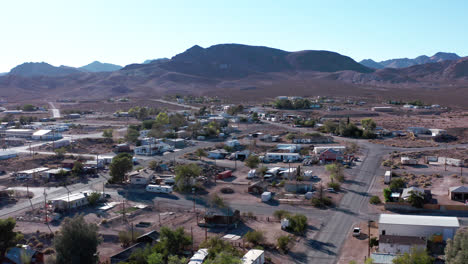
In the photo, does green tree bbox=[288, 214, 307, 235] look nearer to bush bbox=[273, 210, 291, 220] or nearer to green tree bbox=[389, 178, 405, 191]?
bush bbox=[273, 210, 291, 220]

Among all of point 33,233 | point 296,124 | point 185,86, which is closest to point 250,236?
point 33,233

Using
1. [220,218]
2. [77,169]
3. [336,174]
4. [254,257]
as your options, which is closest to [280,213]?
[220,218]

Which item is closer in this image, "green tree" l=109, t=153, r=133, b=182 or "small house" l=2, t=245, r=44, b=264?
"small house" l=2, t=245, r=44, b=264

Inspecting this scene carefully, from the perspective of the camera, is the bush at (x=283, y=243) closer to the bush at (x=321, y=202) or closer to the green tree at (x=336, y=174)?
the bush at (x=321, y=202)

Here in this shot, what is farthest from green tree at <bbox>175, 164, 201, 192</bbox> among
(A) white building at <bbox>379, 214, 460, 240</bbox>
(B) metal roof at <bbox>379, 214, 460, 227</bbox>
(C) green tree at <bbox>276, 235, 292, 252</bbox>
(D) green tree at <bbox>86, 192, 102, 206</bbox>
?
(A) white building at <bbox>379, 214, 460, 240</bbox>

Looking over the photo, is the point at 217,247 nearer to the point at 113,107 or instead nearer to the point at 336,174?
the point at 336,174

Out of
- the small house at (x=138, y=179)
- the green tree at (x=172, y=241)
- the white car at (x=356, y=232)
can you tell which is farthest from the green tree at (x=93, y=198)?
the white car at (x=356, y=232)
